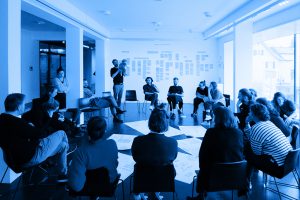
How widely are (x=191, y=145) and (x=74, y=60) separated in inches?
168

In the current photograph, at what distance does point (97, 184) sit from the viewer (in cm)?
231

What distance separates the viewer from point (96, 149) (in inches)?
93.0

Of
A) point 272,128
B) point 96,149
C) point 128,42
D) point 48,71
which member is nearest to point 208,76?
point 128,42

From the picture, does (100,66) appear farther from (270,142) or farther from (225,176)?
(225,176)

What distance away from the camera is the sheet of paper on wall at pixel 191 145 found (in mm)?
4958

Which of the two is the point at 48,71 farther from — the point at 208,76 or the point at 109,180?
the point at 109,180

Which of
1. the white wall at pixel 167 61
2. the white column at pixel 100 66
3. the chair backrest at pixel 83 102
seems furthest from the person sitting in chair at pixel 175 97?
the white column at pixel 100 66

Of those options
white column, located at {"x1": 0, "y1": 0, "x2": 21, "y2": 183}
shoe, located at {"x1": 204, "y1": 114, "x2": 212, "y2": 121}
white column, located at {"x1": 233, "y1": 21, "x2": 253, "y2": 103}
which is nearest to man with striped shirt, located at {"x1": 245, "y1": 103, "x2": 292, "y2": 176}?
white column, located at {"x1": 0, "y1": 0, "x2": 21, "y2": 183}

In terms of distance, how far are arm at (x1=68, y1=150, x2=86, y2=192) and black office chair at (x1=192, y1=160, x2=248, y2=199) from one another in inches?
44.5

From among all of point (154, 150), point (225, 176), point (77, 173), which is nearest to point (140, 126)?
point (154, 150)

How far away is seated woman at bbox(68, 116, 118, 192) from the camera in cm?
227

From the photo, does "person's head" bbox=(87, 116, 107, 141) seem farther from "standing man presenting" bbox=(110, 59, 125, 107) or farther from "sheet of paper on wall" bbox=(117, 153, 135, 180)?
"standing man presenting" bbox=(110, 59, 125, 107)

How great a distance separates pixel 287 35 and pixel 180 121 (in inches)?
163

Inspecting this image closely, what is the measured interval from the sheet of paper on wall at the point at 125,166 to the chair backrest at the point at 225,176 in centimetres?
158
